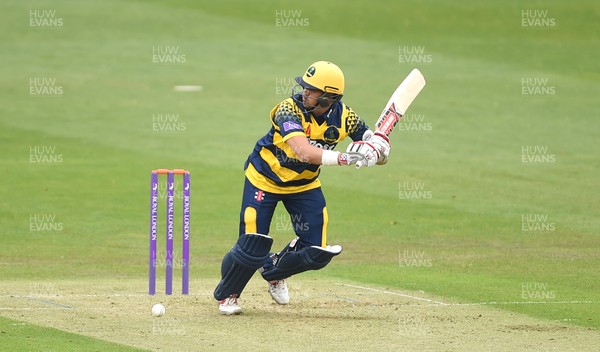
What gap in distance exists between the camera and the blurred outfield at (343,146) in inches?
633

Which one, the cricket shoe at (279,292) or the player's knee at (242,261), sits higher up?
the player's knee at (242,261)

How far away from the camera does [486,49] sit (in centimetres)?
3681

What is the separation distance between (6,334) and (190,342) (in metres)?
1.68

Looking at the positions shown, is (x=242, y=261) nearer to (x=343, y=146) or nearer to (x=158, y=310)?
(x=158, y=310)

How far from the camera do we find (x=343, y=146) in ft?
83.8

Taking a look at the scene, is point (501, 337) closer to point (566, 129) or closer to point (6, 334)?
point (6, 334)

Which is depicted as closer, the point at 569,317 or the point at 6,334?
the point at 6,334

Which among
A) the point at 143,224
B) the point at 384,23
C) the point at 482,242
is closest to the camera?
the point at 482,242

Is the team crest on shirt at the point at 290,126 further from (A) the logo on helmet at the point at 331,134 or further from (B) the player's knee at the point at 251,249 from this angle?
(B) the player's knee at the point at 251,249

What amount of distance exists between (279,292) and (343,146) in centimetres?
1329

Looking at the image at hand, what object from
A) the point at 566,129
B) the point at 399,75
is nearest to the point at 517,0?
the point at 399,75

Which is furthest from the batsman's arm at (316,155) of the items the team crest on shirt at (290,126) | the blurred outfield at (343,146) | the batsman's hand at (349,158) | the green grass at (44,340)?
the blurred outfield at (343,146)

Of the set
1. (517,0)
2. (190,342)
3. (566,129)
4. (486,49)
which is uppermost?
(517,0)

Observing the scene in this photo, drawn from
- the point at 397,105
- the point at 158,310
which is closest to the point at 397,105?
the point at 397,105
